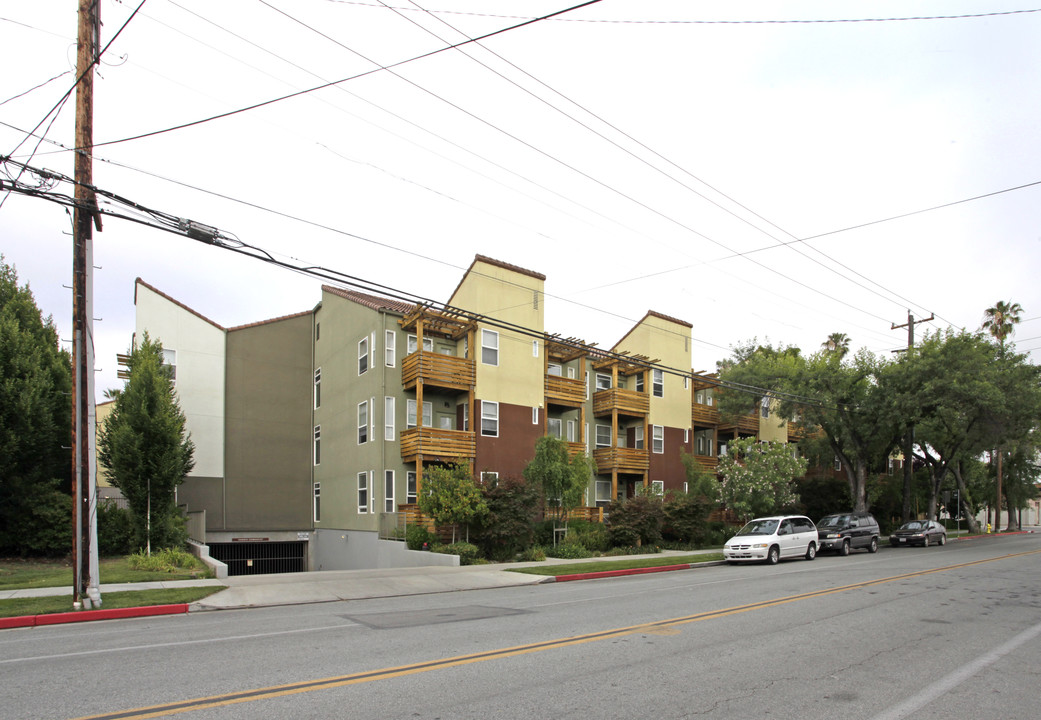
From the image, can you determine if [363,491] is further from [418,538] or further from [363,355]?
[363,355]

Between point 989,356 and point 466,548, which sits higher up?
point 989,356

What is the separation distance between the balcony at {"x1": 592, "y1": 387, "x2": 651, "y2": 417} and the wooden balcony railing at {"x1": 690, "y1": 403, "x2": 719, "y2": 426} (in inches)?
200

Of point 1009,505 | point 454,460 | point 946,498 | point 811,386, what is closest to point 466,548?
point 454,460

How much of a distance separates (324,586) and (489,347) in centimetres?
1486

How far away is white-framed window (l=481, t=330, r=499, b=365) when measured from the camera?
2991cm

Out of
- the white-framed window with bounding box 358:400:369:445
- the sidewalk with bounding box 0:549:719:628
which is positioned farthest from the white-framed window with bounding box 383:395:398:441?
the sidewalk with bounding box 0:549:719:628

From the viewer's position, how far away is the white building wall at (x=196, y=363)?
32.1 m

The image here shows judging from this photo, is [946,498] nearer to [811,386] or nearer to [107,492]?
[811,386]

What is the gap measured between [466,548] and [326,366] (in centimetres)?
1440

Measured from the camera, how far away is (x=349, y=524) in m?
30.7

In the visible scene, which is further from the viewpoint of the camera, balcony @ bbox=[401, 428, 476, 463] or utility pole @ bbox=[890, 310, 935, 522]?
utility pole @ bbox=[890, 310, 935, 522]

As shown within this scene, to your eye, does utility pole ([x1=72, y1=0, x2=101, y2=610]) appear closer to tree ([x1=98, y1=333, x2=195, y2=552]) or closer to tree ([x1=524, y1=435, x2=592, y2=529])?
tree ([x1=98, y1=333, x2=195, y2=552])

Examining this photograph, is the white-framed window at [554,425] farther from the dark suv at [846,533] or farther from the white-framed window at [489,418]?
the dark suv at [846,533]

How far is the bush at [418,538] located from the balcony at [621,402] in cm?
1343
